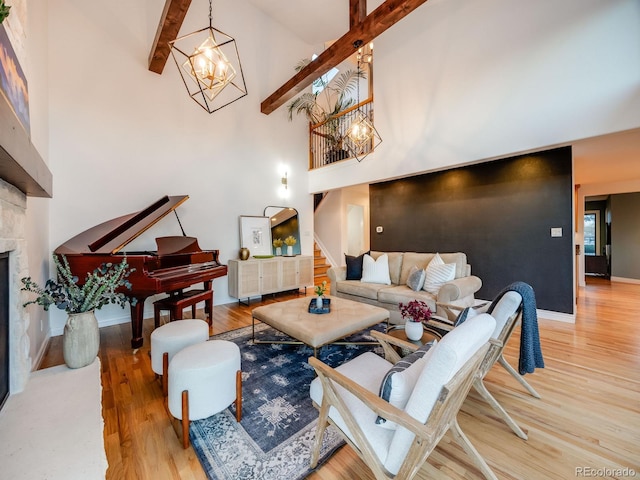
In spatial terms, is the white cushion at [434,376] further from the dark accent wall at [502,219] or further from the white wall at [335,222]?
the white wall at [335,222]

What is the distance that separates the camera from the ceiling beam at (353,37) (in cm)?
288

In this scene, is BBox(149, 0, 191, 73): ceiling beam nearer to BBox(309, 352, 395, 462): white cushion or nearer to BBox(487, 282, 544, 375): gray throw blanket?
BBox(309, 352, 395, 462): white cushion

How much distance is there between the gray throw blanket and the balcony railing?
4323mm

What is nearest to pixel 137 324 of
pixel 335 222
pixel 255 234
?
pixel 255 234

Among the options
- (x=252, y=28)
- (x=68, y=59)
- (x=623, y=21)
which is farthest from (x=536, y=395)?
(x=252, y=28)

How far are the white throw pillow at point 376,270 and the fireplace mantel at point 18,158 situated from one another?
3604mm

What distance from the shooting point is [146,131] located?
3.89 metres

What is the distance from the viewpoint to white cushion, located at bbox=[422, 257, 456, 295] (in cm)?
340

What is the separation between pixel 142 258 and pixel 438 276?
353 centimetres

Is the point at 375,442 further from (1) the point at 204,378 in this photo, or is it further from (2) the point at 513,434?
(2) the point at 513,434

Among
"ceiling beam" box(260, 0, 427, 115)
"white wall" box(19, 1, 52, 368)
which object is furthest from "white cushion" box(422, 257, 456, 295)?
"white wall" box(19, 1, 52, 368)

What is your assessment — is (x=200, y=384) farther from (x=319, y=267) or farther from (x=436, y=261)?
(x=319, y=267)

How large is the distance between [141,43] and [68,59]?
3.25 feet

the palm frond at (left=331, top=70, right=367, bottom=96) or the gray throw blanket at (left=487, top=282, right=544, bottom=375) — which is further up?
the palm frond at (left=331, top=70, right=367, bottom=96)
